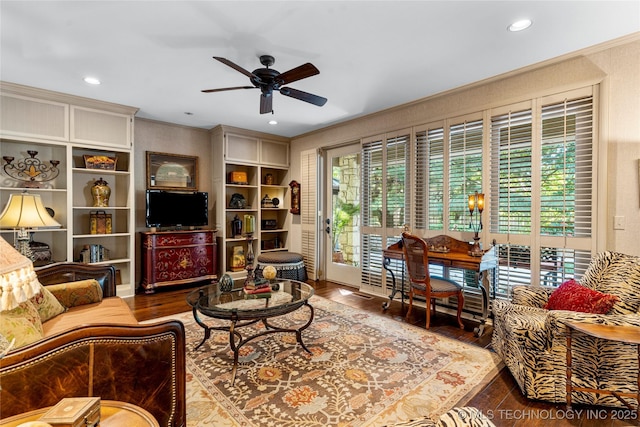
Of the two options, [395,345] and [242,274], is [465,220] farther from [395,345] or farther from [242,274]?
[242,274]

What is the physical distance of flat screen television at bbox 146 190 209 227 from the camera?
14.9 ft

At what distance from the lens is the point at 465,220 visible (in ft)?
11.6

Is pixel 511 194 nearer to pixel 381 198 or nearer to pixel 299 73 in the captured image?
pixel 381 198

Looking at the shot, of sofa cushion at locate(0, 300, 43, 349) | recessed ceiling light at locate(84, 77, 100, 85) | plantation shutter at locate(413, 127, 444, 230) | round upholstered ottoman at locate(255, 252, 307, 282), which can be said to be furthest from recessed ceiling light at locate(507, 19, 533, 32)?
recessed ceiling light at locate(84, 77, 100, 85)

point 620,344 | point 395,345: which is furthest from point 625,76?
point 395,345

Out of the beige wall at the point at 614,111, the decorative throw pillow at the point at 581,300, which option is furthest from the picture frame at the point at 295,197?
the decorative throw pillow at the point at 581,300

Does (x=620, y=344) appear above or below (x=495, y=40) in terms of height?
below

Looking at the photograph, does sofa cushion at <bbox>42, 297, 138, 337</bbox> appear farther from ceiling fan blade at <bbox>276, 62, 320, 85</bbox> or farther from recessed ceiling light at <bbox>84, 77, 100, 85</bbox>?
recessed ceiling light at <bbox>84, 77, 100, 85</bbox>

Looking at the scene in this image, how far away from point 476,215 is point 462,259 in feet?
2.19

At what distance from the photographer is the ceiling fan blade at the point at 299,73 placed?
244cm

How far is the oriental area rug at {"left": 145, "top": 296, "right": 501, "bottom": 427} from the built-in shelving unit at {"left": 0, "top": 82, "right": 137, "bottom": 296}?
7.44 ft

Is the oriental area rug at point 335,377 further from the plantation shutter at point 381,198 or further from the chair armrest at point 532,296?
the plantation shutter at point 381,198

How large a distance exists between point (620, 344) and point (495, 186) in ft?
6.02

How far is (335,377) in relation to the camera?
2238mm
